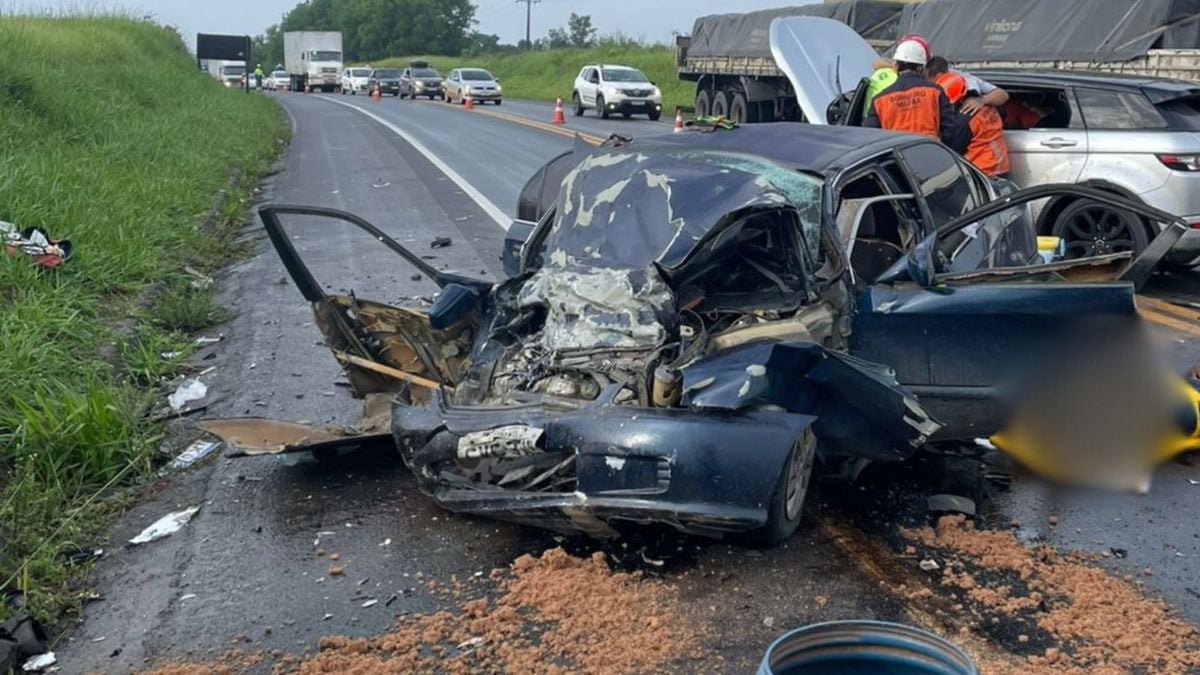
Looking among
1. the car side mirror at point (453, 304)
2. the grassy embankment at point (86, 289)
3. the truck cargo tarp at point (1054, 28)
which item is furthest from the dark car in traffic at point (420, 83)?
the car side mirror at point (453, 304)

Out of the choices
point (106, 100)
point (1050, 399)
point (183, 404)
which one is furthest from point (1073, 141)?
point (106, 100)

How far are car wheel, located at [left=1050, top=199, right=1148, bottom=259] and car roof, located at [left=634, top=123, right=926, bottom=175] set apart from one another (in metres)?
3.38

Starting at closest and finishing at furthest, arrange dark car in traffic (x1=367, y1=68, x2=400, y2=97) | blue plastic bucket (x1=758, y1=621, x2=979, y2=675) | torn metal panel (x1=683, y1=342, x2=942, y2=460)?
1. blue plastic bucket (x1=758, y1=621, x2=979, y2=675)
2. torn metal panel (x1=683, y1=342, x2=942, y2=460)
3. dark car in traffic (x1=367, y1=68, x2=400, y2=97)

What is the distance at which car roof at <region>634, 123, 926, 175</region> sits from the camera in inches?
210

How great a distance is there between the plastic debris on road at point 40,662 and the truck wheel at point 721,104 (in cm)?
2044

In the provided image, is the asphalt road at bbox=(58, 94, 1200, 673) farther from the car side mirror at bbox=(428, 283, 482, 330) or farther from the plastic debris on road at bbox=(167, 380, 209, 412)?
the car side mirror at bbox=(428, 283, 482, 330)

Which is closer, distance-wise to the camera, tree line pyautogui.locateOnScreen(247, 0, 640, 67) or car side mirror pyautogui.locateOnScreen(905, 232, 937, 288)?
car side mirror pyautogui.locateOnScreen(905, 232, 937, 288)

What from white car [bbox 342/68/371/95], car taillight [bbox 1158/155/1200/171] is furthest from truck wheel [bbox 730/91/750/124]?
white car [bbox 342/68/371/95]

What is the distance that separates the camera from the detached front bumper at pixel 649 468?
3.96m

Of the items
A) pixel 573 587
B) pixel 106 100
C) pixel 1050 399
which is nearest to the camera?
pixel 573 587

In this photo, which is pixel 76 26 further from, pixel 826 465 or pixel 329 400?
pixel 826 465

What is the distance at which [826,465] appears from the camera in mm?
4828

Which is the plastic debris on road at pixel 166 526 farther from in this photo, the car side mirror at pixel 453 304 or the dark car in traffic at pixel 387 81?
the dark car in traffic at pixel 387 81

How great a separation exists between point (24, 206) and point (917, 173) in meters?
6.73
